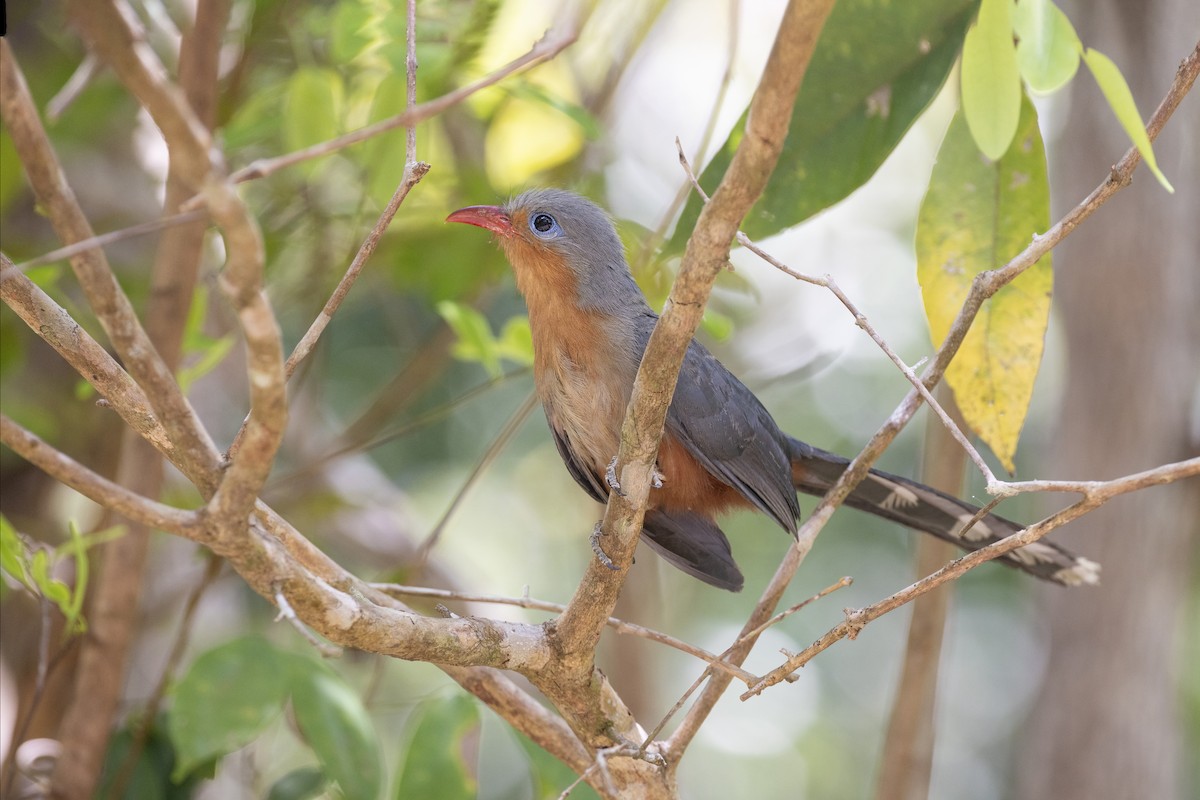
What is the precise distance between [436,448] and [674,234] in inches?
303

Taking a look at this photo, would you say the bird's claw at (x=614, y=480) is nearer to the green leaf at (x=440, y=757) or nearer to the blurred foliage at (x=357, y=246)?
the blurred foliage at (x=357, y=246)

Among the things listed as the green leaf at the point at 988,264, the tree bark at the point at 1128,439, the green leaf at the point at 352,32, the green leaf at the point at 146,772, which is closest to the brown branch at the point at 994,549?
the green leaf at the point at 988,264

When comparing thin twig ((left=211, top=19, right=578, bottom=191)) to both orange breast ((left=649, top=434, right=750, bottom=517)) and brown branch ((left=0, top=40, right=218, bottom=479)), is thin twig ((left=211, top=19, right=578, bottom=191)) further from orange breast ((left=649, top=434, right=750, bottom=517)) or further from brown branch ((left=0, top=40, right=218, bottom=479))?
orange breast ((left=649, top=434, right=750, bottom=517))

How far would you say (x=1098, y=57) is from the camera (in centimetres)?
203

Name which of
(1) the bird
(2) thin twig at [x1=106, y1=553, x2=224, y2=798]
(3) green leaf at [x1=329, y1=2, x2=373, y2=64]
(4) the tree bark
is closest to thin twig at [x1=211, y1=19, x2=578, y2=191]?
(1) the bird

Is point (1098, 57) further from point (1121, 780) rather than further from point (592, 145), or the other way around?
point (1121, 780)

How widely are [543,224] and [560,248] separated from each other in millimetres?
151

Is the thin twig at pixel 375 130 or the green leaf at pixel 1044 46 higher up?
the green leaf at pixel 1044 46

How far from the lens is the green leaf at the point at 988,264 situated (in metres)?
3.05

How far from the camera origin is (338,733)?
3227mm

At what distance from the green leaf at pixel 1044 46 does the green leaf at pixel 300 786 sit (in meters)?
3.06

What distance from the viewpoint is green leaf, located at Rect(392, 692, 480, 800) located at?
3.12 meters

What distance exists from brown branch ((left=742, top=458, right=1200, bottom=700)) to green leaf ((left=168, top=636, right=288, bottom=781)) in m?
1.50

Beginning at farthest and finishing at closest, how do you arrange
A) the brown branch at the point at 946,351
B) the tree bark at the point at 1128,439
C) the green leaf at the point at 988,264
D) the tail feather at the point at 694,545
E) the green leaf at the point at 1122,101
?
the tree bark at the point at 1128,439
the tail feather at the point at 694,545
the green leaf at the point at 988,264
the brown branch at the point at 946,351
the green leaf at the point at 1122,101
